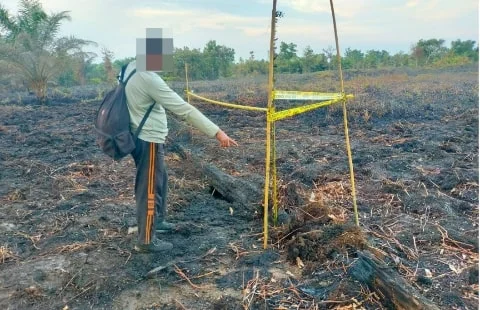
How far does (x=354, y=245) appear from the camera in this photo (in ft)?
11.3

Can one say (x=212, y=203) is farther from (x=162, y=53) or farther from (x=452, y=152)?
(x=452, y=152)

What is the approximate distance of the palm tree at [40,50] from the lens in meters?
15.6

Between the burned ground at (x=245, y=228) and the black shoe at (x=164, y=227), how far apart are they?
0.13 metres

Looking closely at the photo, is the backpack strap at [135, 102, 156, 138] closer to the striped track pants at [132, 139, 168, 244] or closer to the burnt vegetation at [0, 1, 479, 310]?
the striped track pants at [132, 139, 168, 244]

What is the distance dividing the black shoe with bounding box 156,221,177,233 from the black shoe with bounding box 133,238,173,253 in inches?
14.3

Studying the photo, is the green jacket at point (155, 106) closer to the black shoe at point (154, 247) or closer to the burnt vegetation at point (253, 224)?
the black shoe at point (154, 247)

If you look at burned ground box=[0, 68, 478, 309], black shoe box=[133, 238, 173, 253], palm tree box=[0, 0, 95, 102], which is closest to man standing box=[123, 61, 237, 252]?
black shoe box=[133, 238, 173, 253]

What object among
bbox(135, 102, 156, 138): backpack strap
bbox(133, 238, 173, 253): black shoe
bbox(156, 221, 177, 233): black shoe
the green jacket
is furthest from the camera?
bbox(156, 221, 177, 233): black shoe

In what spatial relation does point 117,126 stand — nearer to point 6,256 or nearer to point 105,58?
point 6,256

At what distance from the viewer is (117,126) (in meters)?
3.37

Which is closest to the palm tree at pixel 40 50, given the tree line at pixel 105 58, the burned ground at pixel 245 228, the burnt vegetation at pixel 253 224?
the tree line at pixel 105 58

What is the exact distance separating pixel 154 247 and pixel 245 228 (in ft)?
3.07

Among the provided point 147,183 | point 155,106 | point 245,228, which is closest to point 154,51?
point 155,106

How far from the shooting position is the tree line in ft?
52.3
